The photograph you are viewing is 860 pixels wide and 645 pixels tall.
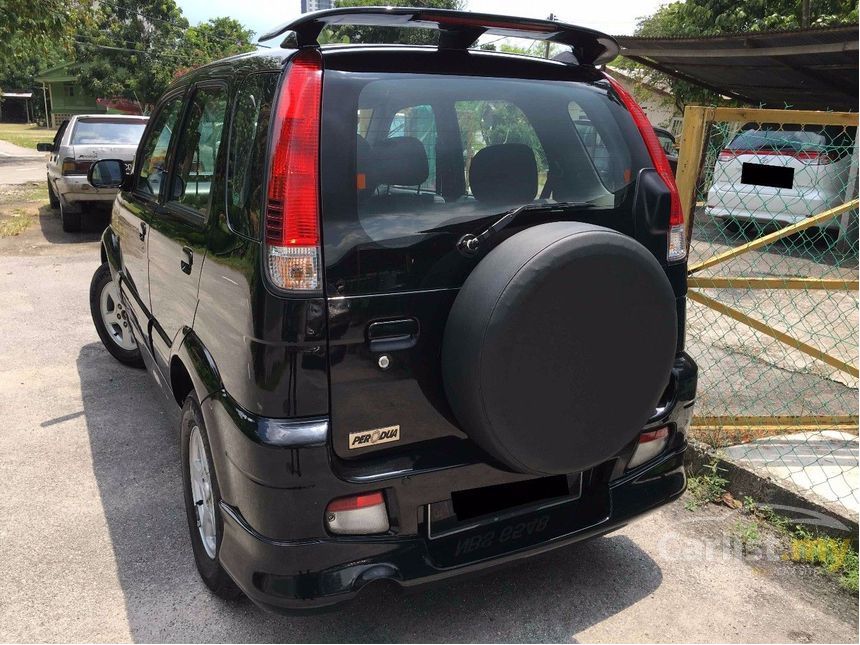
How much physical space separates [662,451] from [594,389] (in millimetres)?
678

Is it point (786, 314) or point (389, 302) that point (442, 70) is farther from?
point (786, 314)

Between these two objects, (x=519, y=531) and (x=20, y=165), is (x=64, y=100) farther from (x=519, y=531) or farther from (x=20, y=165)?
(x=519, y=531)

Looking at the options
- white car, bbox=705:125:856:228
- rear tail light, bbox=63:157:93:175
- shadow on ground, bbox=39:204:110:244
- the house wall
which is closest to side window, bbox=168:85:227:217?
white car, bbox=705:125:856:228

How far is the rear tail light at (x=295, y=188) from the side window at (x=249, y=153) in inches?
2.7

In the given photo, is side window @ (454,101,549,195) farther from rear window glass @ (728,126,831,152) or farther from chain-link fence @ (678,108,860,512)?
Answer: rear window glass @ (728,126,831,152)

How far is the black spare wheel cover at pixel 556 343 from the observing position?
2023 mm

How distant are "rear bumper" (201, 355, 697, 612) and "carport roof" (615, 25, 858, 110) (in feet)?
29.0

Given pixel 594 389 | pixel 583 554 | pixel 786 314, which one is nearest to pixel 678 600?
pixel 583 554

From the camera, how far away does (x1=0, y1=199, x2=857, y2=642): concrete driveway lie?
253 centimetres

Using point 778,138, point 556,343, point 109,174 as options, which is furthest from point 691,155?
point 778,138

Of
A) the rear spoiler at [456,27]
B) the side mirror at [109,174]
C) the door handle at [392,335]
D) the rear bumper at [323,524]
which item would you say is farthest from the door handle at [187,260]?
the side mirror at [109,174]

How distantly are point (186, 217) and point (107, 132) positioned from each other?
30.0ft

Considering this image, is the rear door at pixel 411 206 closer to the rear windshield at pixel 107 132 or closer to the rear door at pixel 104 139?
the rear door at pixel 104 139

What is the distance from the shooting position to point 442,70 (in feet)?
7.54
